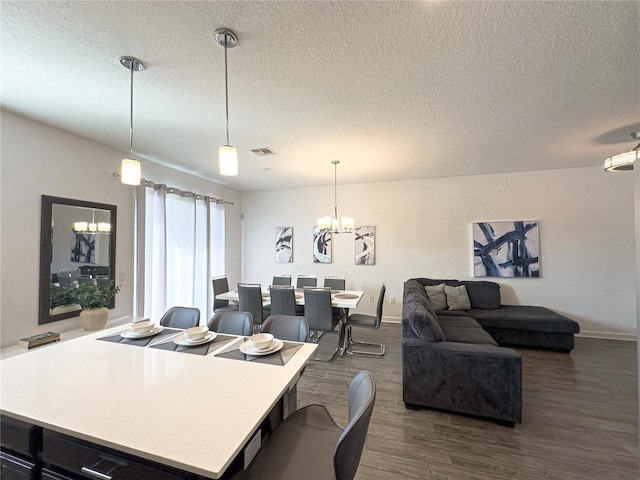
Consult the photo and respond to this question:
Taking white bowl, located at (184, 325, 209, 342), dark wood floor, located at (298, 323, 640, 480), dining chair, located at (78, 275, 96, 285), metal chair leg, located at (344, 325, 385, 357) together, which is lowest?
dark wood floor, located at (298, 323, 640, 480)

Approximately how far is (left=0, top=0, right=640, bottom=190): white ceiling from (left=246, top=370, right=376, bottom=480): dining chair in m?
1.93

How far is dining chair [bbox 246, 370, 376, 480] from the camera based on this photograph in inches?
36.4

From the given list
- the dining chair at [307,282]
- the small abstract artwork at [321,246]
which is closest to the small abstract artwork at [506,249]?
the small abstract artwork at [321,246]

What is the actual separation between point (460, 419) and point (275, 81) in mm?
3174

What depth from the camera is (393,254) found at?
5.05m

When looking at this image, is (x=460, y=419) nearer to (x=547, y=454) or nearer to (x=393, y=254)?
(x=547, y=454)

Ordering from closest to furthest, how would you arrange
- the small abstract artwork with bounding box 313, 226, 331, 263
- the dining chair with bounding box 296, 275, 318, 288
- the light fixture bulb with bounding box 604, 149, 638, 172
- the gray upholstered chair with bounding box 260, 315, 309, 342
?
the gray upholstered chair with bounding box 260, 315, 309, 342
the light fixture bulb with bounding box 604, 149, 638, 172
the dining chair with bounding box 296, 275, 318, 288
the small abstract artwork with bounding box 313, 226, 331, 263

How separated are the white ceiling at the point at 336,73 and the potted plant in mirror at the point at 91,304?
1.74 m

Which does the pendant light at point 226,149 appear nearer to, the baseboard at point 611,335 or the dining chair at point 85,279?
the dining chair at point 85,279

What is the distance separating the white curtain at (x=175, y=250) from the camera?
3658mm

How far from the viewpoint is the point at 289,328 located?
2.13m

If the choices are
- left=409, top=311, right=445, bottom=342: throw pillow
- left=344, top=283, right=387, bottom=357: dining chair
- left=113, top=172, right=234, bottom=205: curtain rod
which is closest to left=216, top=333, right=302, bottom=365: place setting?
left=409, top=311, right=445, bottom=342: throw pillow

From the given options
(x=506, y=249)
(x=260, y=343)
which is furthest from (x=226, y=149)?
(x=506, y=249)

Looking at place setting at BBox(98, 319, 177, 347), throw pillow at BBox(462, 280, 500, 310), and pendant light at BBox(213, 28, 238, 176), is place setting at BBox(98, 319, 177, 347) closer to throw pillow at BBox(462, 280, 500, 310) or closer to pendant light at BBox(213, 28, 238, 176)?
pendant light at BBox(213, 28, 238, 176)
